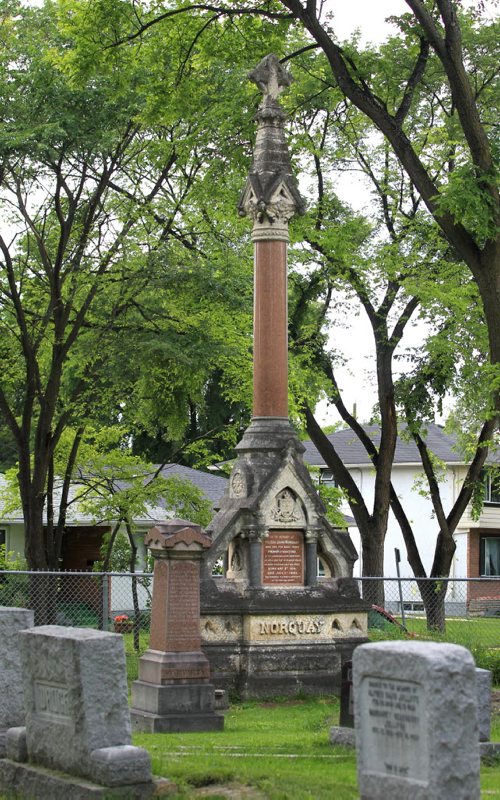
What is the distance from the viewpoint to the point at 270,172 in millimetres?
18547

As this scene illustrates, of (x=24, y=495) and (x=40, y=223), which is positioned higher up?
(x=40, y=223)

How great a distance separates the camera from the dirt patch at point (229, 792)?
855cm

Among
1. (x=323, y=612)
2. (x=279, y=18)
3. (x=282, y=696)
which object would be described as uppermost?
(x=279, y=18)

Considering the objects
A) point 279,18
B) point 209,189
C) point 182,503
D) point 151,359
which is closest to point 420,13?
point 279,18

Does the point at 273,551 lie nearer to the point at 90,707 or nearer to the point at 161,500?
the point at 90,707

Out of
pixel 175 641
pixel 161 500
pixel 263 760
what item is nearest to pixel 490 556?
pixel 161 500

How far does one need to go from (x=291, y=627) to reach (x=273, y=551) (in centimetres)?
103

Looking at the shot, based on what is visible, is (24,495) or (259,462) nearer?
(259,462)

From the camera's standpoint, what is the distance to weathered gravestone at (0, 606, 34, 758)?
9.98m

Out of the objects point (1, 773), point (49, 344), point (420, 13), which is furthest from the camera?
point (49, 344)

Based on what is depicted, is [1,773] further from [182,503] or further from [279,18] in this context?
[182,503]

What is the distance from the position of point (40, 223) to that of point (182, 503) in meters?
6.86

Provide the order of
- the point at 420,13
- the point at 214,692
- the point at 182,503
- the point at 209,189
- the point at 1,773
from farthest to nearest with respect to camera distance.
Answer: the point at 182,503 < the point at 209,189 < the point at 420,13 < the point at 214,692 < the point at 1,773

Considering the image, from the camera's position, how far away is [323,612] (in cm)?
1769
